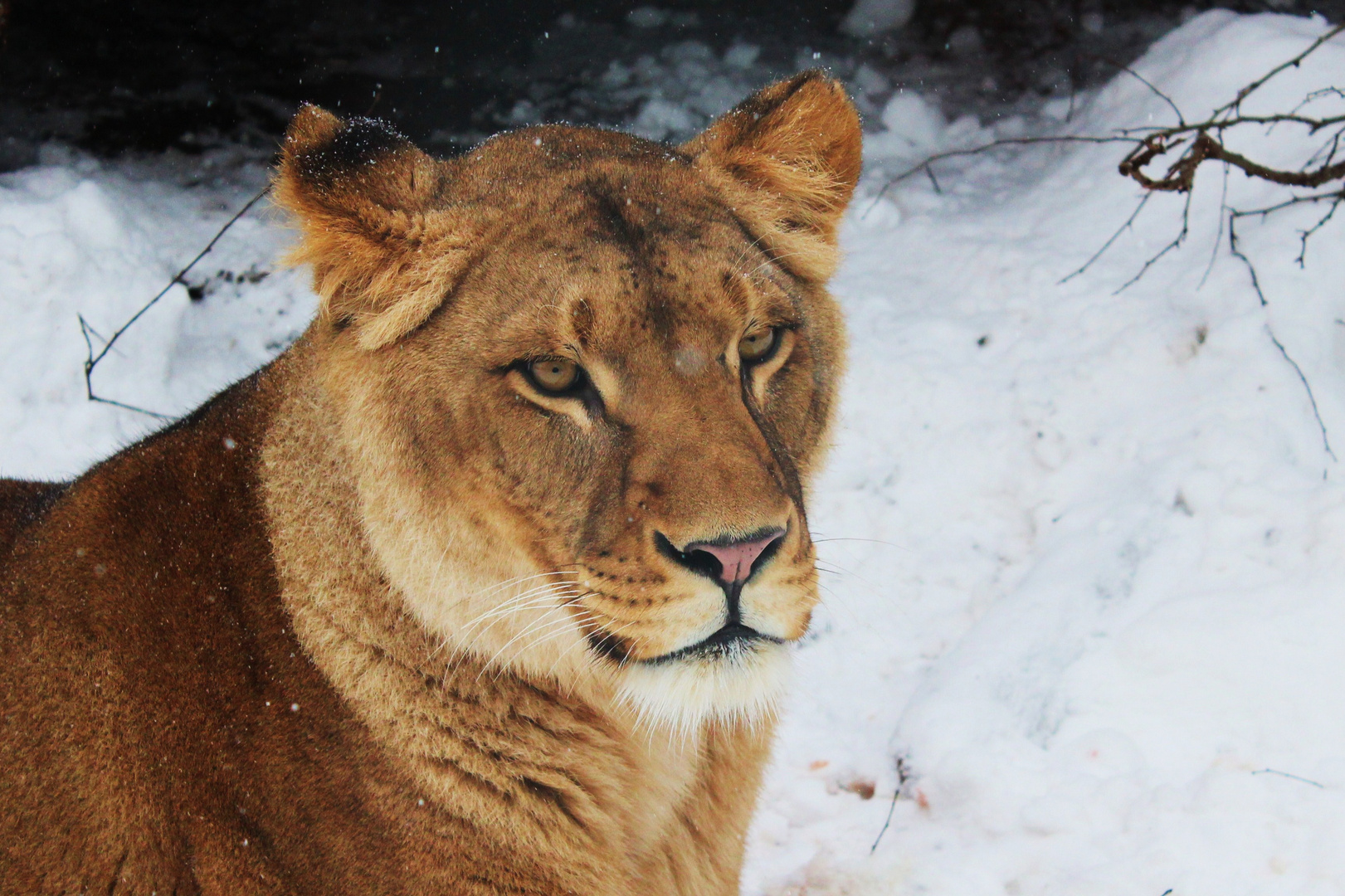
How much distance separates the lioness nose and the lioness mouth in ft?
0.43

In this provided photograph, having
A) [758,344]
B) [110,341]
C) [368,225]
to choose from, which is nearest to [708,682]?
[758,344]

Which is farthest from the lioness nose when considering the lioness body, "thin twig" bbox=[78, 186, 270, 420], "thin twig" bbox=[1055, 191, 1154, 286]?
"thin twig" bbox=[1055, 191, 1154, 286]

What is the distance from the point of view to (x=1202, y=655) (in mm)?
4145

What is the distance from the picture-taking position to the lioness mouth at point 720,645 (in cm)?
247

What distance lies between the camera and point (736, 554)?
2.36 meters

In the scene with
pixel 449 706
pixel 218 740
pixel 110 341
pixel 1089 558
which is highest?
pixel 449 706

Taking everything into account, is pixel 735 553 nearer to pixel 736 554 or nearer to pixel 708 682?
pixel 736 554

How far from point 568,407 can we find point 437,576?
51cm

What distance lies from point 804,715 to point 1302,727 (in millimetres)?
1730

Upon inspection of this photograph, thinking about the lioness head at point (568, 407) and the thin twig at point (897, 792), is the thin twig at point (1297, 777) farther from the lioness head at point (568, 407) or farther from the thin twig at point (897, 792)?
the lioness head at point (568, 407)

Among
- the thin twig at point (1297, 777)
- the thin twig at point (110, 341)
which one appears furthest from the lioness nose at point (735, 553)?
the thin twig at point (110, 341)

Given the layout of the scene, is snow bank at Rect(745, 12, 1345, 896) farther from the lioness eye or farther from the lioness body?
the lioness eye

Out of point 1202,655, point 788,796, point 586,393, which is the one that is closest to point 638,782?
point 586,393

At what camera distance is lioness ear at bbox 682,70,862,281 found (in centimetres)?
316
